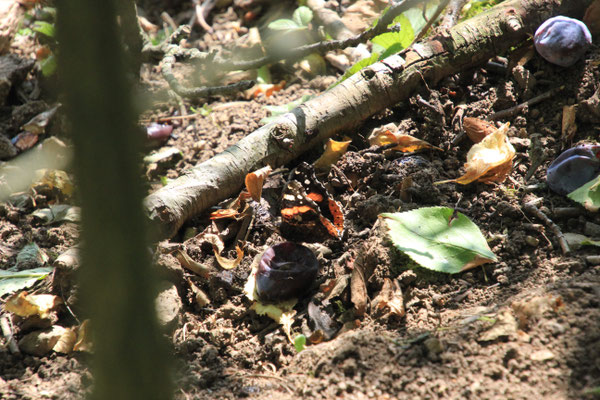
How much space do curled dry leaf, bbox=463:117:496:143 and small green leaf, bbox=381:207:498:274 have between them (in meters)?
0.58

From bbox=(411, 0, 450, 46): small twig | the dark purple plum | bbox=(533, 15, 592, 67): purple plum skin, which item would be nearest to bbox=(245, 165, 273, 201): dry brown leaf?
the dark purple plum

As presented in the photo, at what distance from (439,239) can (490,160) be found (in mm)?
542

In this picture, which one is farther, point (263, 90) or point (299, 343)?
point (263, 90)

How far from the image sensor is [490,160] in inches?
95.0

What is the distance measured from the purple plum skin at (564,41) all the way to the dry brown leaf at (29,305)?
8.55 ft

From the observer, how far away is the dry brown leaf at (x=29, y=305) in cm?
212

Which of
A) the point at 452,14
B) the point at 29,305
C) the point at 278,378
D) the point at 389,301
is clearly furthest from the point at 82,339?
the point at 452,14

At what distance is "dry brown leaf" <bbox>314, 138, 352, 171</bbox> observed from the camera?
2.77 metres

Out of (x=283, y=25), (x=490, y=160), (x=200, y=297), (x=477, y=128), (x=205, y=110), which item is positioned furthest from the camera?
(x=283, y=25)

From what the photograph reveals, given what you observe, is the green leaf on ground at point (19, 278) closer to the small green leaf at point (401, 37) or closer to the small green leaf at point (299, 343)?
the small green leaf at point (299, 343)

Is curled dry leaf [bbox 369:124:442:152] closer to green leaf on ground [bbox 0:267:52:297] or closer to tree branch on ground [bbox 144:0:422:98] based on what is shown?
tree branch on ground [bbox 144:0:422:98]

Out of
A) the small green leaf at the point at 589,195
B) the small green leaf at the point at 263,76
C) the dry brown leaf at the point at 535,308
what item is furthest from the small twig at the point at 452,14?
the dry brown leaf at the point at 535,308

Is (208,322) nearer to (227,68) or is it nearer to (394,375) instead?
(394,375)

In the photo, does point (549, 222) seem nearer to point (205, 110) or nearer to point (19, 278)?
point (19, 278)
